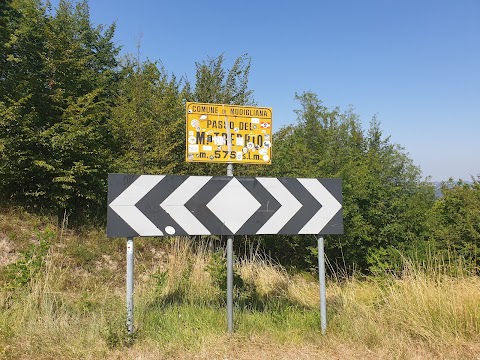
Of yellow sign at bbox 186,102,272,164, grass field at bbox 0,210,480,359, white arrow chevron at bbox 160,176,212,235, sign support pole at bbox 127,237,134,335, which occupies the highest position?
yellow sign at bbox 186,102,272,164

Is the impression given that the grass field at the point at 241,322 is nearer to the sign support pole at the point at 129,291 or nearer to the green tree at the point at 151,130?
the sign support pole at the point at 129,291

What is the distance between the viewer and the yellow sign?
3818mm

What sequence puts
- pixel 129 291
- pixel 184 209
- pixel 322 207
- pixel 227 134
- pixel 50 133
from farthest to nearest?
1. pixel 50 133
2. pixel 227 134
3. pixel 322 207
4. pixel 184 209
5. pixel 129 291

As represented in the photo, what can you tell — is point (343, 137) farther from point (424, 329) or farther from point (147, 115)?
point (424, 329)

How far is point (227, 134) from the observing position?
3.90 m

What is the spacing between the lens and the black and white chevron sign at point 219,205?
3.30m

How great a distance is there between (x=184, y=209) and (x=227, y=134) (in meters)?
1.00

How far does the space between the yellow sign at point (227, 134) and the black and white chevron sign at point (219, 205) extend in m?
0.38

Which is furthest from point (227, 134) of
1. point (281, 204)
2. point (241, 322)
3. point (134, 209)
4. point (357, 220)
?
point (357, 220)

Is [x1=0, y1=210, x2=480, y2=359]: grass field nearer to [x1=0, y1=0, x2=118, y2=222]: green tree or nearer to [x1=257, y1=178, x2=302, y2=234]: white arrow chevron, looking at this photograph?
[x1=257, y1=178, x2=302, y2=234]: white arrow chevron

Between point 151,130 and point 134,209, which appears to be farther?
point 151,130

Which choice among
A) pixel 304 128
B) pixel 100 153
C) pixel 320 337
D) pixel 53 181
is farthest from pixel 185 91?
pixel 304 128

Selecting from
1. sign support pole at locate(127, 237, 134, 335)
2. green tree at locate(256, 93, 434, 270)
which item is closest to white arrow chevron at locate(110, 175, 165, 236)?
sign support pole at locate(127, 237, 134, 335)

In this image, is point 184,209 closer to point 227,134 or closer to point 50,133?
point 227,134
